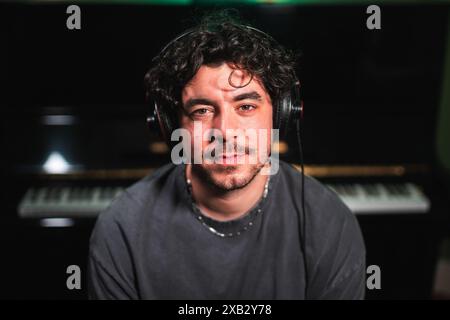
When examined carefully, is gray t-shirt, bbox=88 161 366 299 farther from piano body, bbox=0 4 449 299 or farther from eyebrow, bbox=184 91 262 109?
piano body, bbox=0 4 449 299

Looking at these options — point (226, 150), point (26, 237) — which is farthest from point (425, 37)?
point (26, 237)

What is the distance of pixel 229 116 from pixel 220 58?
5.4 inches

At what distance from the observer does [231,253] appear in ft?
4.02

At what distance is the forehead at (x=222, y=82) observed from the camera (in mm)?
1078

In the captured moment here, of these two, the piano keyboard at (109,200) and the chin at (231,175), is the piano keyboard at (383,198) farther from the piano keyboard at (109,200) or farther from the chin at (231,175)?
the chin at (231,175)

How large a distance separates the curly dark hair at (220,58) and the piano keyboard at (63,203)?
81 cm

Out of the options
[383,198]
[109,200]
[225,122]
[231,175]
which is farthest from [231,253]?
[383,198]

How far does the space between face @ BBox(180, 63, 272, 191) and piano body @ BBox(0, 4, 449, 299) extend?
917mm

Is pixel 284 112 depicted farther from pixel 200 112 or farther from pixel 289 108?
pixel 200 112

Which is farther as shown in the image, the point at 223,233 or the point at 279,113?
the point at 223,233

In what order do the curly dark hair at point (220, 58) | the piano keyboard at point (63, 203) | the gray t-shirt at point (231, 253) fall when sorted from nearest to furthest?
1. the curly dark hair at point (220, 58)
2. the gray t-shirt at point (231, 253)
3. the piano keyboard at point (63, 203)

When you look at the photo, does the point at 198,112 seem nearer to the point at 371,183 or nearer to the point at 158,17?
the point at 158,17

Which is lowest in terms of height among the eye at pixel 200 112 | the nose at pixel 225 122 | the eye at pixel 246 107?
the nose at pixel 225 122

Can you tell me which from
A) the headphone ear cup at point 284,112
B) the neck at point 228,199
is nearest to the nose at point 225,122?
the headphone ear cup at point 284,112
